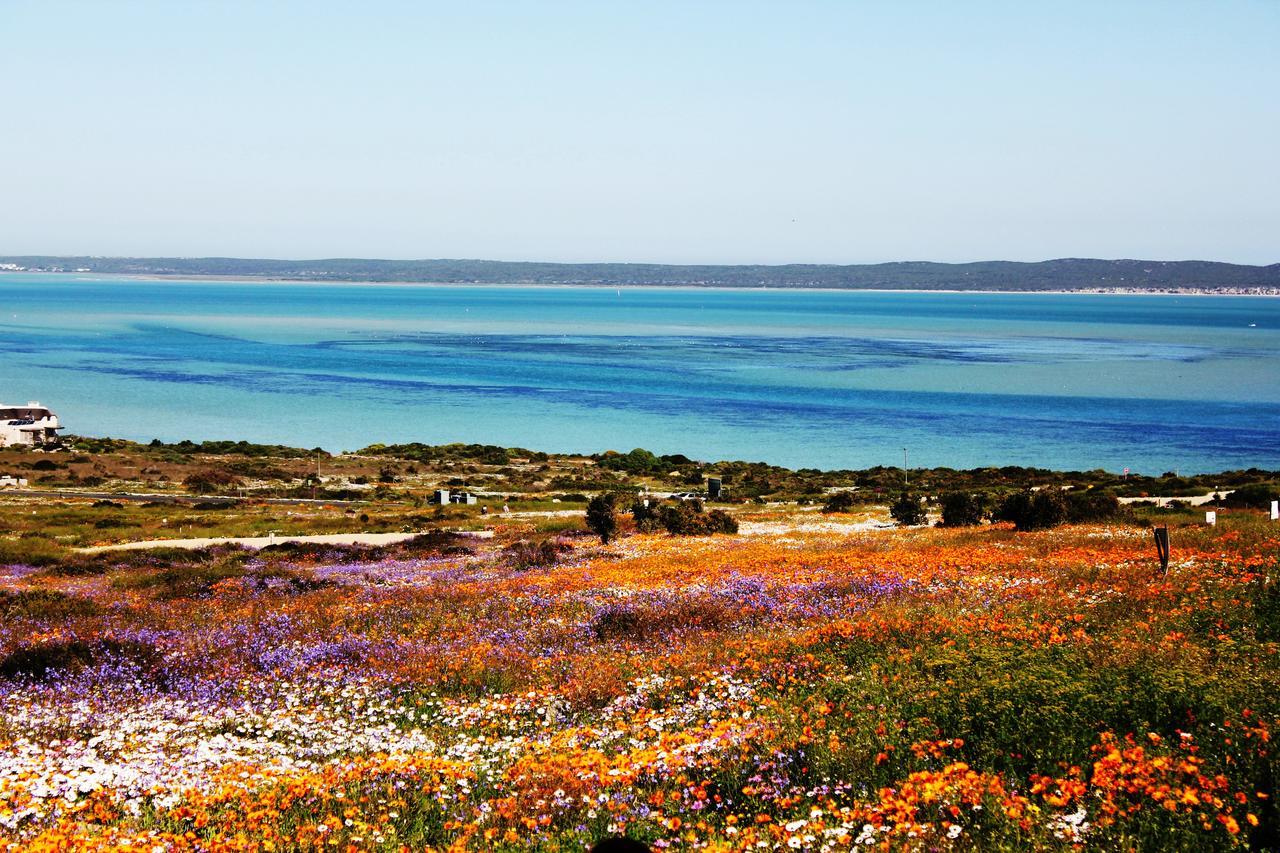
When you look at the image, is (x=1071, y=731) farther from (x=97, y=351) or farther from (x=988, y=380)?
(x=97, y=351)

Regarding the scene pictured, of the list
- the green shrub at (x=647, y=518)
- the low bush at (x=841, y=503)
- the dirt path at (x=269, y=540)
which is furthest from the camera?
the low bush at (x=841, y=503)

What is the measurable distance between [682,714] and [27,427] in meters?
89.8

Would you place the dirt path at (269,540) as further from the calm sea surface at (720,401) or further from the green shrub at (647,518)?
the calm sea surface at (720,401)

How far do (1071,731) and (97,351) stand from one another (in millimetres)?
202320

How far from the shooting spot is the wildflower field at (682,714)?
7.68 m

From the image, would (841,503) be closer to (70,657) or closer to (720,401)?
(70,657)

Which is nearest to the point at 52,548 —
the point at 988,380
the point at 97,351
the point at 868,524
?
the point at 868,524

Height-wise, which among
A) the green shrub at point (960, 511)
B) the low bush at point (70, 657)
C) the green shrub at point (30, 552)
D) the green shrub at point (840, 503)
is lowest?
the green shrub at point (840, 503)

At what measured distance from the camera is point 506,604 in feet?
61.5

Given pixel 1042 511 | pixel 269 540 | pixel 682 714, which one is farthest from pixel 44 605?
pixel 1042 511

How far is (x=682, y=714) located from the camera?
10992 millimetres

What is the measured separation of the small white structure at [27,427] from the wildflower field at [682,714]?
2986 inches

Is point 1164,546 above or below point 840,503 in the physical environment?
above

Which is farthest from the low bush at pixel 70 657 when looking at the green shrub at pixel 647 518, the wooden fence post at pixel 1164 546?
the green shrub at pixel 647 518
